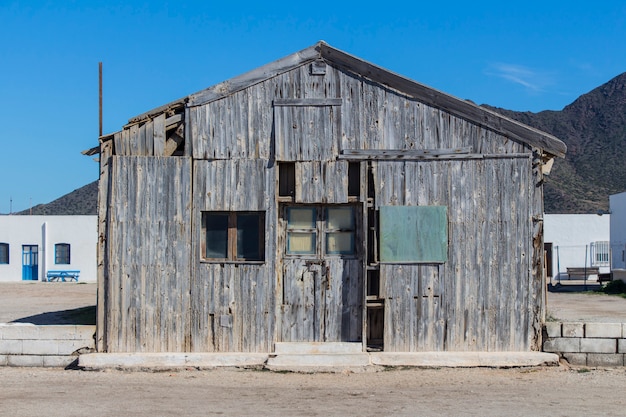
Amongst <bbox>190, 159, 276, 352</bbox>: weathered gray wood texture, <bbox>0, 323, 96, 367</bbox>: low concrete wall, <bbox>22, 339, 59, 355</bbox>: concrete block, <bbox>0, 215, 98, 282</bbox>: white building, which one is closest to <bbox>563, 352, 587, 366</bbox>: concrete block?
<bbox>190, 159, 276, 352</bbox>: weathered gray wood texture

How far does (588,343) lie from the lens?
12.9 meters

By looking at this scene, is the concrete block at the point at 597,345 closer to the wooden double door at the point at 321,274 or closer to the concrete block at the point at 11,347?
the wooden double door at the point at 321,274

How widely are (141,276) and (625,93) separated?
335 feet

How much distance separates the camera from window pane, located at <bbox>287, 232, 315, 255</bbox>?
1309cm

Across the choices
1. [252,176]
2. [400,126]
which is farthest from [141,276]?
[400,126]

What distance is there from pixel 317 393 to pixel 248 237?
3.19 metres

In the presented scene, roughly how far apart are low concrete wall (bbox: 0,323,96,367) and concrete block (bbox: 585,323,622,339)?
26.2ft

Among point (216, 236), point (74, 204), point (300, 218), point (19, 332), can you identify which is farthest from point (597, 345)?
point (74, 204)

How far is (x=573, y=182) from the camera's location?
7619 centimetres

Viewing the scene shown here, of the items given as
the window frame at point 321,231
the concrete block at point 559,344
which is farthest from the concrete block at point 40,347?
the concrete block at point 559,344

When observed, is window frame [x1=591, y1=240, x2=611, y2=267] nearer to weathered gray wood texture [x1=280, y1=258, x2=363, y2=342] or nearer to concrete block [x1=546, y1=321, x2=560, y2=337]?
concrete block [x1=546, y1=321, x2=560, y2=337]

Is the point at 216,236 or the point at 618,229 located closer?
the point at 216,236

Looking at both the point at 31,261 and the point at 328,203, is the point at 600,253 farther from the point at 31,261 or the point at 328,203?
the point at 328,203

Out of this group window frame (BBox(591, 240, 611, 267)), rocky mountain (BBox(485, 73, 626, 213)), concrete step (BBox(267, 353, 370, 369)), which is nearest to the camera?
concrete step (BBox(267, 353, 370, 369))
